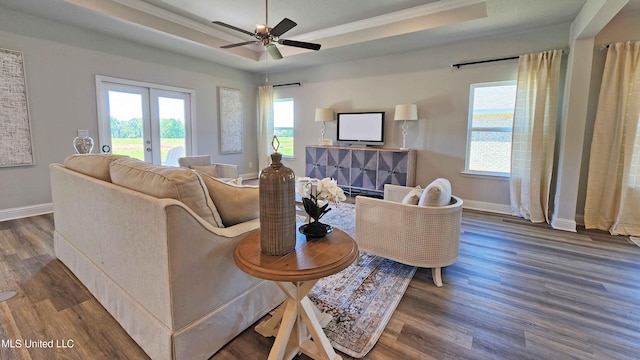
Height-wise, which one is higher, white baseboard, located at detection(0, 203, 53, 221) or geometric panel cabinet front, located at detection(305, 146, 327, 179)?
geometric panel cabinet front, located at detection(305, 146, 327, 179)

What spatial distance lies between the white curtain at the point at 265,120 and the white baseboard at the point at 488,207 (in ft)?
14.5

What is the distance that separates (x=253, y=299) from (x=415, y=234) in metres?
1.37

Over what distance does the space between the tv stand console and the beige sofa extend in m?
3.45

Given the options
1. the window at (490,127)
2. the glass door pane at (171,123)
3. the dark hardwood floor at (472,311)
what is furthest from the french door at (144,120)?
the window at (490,127)

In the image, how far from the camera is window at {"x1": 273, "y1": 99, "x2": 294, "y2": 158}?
687cm

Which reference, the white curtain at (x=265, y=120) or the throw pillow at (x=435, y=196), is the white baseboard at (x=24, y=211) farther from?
the throw pillow at (x=435, y=196)

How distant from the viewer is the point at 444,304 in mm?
2123

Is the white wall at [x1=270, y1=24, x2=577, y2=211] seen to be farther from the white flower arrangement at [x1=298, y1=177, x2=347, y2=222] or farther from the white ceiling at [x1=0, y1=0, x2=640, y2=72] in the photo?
the white flower arrangement at [x1=298, y1=177, x2=347, y2=222]

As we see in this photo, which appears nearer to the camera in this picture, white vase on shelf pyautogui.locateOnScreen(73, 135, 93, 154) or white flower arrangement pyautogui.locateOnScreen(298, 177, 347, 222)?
white flower arrangement pyautogui.locateOnScreen(298, 177, 347, 222)

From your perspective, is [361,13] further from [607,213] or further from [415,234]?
[607,213]

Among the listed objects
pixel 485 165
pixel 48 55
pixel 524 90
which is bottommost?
pixel 485 165

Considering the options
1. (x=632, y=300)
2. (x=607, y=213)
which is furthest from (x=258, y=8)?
(x=607, y=213)

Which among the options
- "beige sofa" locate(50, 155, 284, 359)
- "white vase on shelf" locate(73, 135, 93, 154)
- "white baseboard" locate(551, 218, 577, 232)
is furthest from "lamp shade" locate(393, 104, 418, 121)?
"white vase on shelf" locate(73, 135, 93, 154)

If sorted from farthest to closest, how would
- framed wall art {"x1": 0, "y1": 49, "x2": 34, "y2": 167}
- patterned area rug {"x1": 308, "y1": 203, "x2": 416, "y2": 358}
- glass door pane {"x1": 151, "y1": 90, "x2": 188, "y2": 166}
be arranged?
glass door pane {"x1": 151, "y1": 90, "x2": 188, "y2": 166}, framed wall art {"x1": 0, "y1": 49, "x2": 34, "y2": 167}, patterned area rug {"x1": 308, "y1": 203, "x2": 416, "y2": 358}
